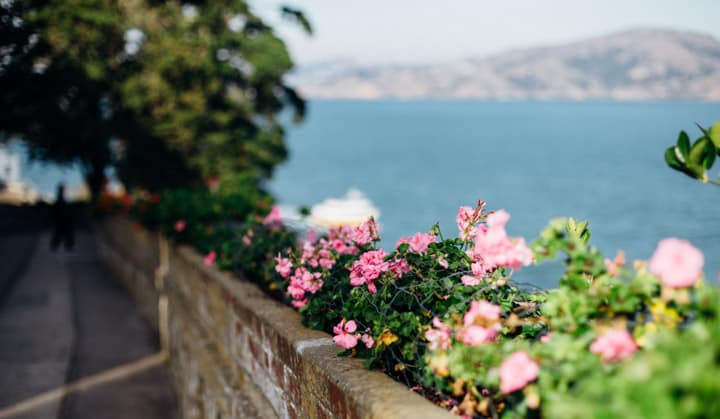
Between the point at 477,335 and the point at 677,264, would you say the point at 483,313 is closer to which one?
the point at 477,335

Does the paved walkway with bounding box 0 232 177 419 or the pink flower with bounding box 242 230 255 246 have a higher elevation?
the pink flower with bounding box 242 230 255 246

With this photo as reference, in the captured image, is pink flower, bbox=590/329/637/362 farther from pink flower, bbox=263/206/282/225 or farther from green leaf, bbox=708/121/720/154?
pink flower, bbox=263/206/282/225

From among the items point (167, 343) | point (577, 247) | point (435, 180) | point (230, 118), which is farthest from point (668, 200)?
point (577, 247)

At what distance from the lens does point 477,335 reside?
1.84 metres

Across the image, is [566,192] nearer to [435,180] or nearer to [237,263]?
[435,180]

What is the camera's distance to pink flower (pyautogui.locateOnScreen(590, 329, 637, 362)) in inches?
60.1

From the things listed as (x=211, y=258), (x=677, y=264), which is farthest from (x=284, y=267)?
(x=677, y=264)

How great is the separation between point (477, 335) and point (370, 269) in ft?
3.68

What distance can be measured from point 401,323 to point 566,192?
6397 centimetres

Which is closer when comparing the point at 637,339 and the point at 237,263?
the point at 637,339

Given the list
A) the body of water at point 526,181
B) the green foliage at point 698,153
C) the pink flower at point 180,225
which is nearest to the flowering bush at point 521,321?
the green foliage at point 698,153

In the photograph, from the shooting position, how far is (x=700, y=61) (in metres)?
170

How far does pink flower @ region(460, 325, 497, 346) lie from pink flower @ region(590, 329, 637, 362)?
349 millimetres

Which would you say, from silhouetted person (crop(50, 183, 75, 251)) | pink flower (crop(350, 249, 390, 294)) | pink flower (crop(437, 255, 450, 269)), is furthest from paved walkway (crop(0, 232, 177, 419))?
pink flower (crop(437, 255, 450, 269))
